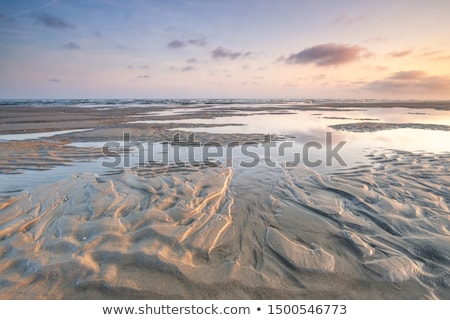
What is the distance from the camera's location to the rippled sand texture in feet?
9.07

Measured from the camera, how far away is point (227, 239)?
369cm

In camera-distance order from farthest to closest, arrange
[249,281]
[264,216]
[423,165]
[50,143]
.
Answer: [50,143]
[423,165]
[264,216]
[249,281]

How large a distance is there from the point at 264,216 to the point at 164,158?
5.19 metres

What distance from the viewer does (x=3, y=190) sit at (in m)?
5.60

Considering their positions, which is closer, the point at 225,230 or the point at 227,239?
the point at 227,239

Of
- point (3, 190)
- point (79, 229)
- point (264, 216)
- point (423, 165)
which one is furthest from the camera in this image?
point (423, 165)

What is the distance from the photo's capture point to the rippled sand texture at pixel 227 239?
9.07 feet
